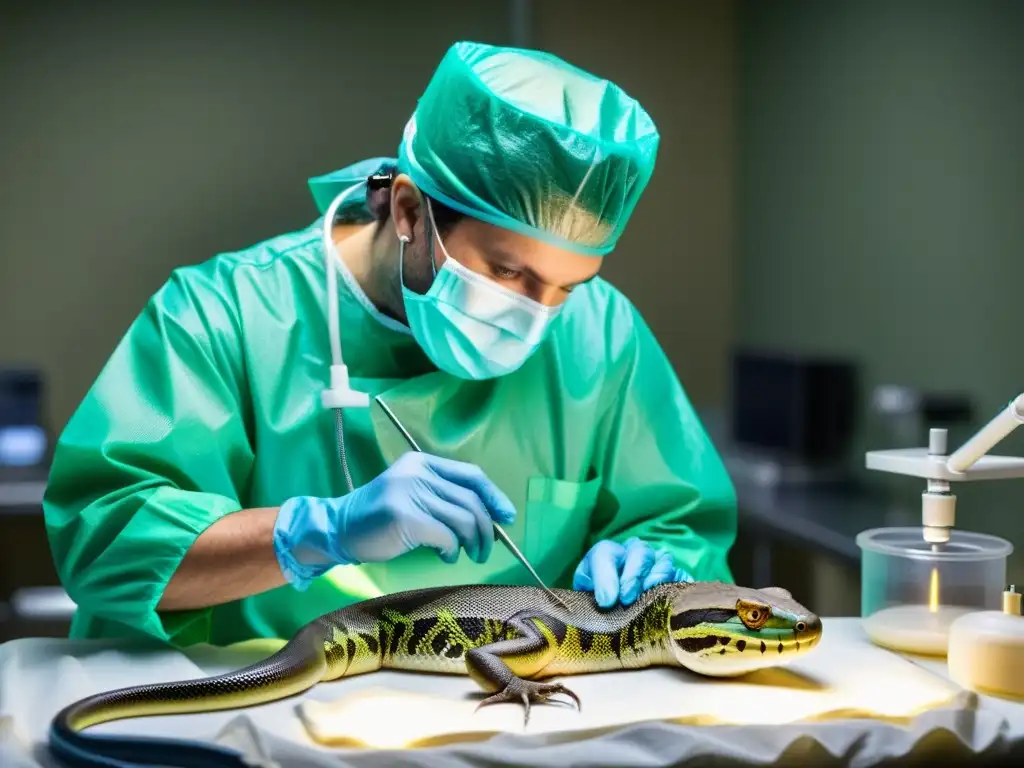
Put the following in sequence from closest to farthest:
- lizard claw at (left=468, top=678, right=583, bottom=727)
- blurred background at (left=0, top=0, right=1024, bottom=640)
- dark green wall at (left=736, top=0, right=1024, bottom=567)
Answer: lizard claw at (left=468, top=678, right=583, bottom=727) → dark green wall at (left=736, top=0, right=1024, bottom=567) → blurred background at (left=0, top=0, right=1024, bottom=640)

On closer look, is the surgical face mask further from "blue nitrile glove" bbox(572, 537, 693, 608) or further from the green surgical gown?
"blue nitrile glove" bbox(572, 537, 693, 608)

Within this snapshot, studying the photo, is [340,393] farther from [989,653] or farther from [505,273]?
[989,653]

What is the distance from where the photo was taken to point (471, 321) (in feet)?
5.24

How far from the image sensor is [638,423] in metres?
1.83

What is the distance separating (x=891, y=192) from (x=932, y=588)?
7.60 feet

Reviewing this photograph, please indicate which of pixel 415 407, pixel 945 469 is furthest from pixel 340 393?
pixel 945 469

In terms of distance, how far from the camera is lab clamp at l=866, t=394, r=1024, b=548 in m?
1.48

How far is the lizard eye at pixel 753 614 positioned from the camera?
137cm

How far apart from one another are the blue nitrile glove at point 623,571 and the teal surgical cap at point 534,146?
43 centimetres

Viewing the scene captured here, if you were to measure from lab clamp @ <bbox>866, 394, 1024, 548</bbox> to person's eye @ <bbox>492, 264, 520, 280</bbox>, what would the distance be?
22.3 inches

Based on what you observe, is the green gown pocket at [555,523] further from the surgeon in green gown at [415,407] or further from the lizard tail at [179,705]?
the lizard tail at [179,705]

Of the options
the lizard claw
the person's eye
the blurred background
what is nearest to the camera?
the lizard claw

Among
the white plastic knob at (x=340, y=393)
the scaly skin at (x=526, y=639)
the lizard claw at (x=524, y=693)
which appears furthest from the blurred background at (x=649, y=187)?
the lizard claw at (x=524, y=693)

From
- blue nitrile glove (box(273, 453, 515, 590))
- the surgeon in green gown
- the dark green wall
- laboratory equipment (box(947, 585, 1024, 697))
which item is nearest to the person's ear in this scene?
the surgeon in green gown
